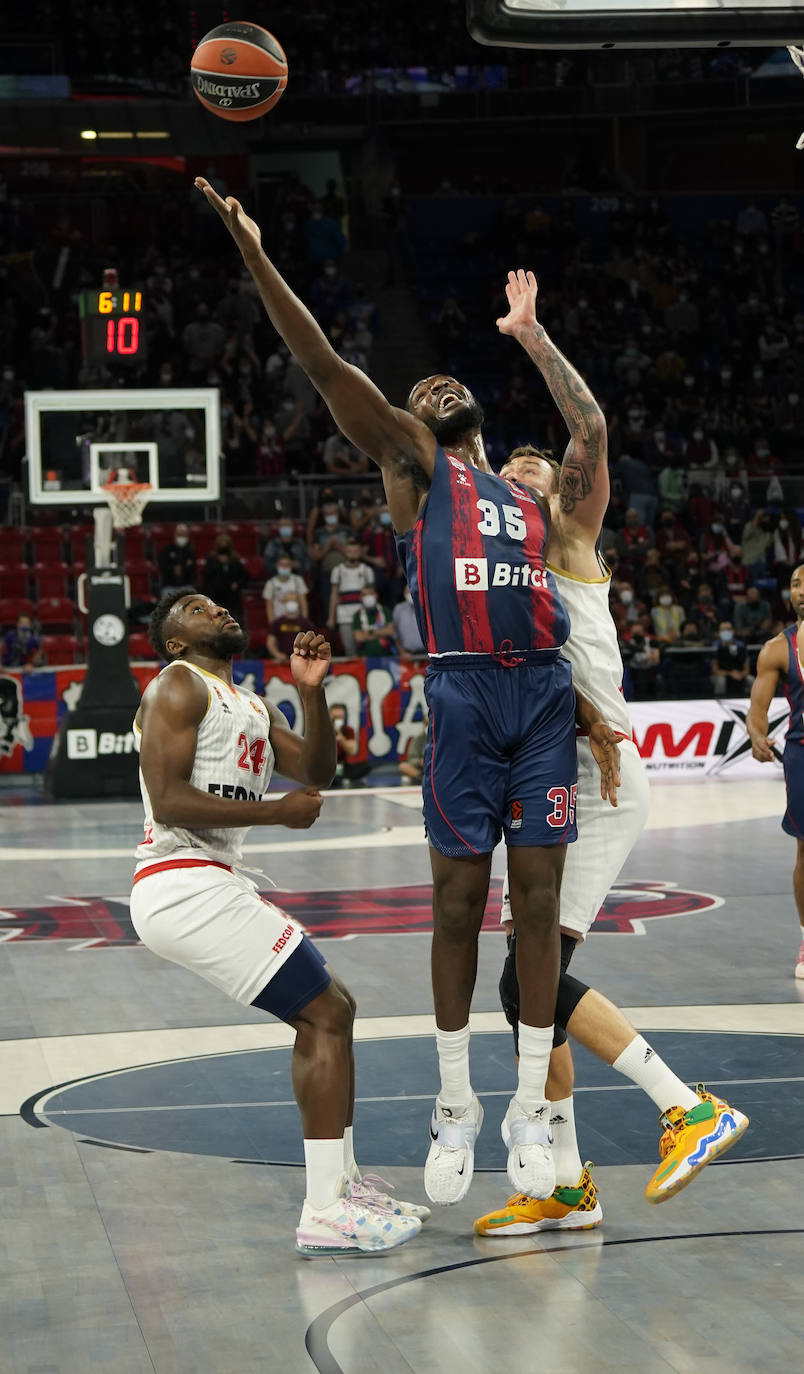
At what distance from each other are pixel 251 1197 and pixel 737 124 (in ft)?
94.0

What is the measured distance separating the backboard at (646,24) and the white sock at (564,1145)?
3299 mm

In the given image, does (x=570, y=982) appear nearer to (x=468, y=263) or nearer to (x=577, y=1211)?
(x=577, y=1211)

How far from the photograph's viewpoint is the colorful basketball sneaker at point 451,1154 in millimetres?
4508

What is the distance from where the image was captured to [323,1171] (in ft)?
15.0

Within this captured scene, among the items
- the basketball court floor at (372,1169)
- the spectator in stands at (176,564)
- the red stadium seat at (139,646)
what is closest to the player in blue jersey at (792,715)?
the basketball court floor at (372,1169)

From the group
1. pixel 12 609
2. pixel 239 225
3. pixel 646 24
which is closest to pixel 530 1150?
pixel 239 225

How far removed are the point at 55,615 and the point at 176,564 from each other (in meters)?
1.57

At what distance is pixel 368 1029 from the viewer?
7141mm

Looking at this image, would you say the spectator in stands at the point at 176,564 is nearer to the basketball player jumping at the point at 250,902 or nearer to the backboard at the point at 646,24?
the backboard at the point at 646,24

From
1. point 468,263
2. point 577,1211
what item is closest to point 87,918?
point 577,1211

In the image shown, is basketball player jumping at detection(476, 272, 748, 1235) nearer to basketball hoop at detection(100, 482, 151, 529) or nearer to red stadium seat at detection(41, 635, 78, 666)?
basketball hoop at detection(100, 482, 151, 529)

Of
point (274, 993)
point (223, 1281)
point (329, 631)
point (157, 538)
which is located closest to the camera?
point (223, 1281)

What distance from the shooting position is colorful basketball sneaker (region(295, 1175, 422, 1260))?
14.8ft

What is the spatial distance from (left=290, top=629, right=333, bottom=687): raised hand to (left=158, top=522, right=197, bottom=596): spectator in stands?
15.0 meters
